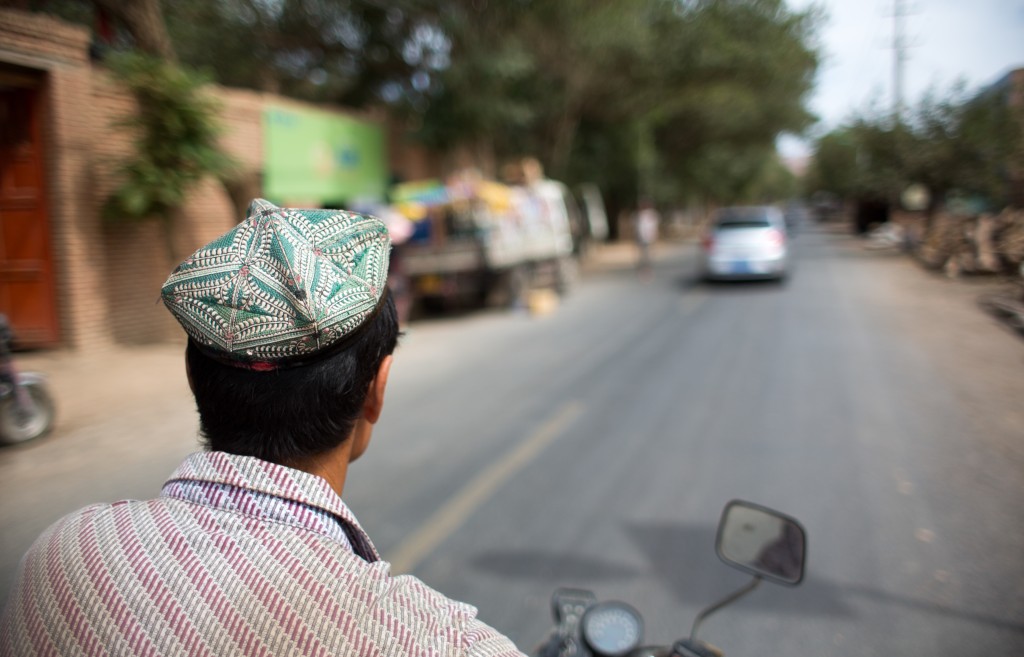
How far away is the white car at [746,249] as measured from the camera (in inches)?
586

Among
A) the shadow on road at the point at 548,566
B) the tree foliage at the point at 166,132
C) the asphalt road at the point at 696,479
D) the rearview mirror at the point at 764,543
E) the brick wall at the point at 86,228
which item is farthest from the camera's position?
the tree foliage at the point at 166,132

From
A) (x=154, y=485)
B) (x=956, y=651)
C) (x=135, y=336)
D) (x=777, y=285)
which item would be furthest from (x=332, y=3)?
(x=956, y=651)

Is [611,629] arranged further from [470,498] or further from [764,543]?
[470,498]

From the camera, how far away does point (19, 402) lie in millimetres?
1561

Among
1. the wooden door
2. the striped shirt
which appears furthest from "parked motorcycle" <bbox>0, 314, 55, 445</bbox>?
the striped shirt

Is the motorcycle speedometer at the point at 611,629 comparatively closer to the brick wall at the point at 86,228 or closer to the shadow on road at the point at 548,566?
the brick wall at the point at 86,228

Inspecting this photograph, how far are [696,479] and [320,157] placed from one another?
36.5 ft

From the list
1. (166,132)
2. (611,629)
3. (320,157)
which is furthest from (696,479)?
(320,157)

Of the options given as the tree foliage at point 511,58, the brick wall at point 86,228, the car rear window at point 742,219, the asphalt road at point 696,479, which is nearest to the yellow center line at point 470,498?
the asphalt road at point 696,479

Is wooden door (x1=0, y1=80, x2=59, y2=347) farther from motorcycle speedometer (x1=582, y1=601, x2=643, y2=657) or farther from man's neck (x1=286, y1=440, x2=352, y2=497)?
motorcycle speedometer (x1=582, y1=601, x2=643, y2=657)

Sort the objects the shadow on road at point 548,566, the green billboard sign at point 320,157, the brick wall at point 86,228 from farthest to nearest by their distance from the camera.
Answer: the green billboard sign at point 320,157, the shadow on road at point 548,566, the brick wall at point 86,228

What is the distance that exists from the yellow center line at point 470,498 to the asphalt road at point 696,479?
0.05ft

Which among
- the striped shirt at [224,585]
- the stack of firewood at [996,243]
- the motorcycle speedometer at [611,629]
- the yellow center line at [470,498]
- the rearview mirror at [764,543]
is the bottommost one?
the yellow center line at [470,498]

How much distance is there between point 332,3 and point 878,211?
105 feet
